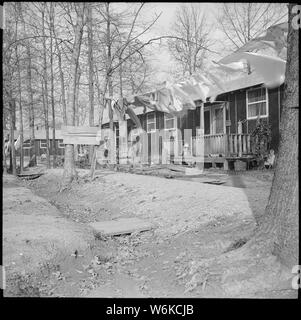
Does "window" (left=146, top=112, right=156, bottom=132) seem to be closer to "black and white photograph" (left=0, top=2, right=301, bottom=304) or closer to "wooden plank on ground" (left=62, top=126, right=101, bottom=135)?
"black and white photograph" (left=0, top=2, right=301, bottom=304)

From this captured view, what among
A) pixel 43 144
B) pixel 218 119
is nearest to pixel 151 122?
pixel 218 119

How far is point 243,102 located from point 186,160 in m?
3.56

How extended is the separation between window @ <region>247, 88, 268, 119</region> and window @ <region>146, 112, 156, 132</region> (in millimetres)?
7481

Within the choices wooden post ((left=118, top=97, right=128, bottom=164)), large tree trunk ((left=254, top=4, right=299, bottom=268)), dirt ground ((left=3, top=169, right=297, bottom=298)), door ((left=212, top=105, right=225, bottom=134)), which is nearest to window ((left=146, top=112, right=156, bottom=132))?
wooden post ((left=118, top=97, right=128, bottom=164))

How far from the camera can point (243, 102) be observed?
1620cm

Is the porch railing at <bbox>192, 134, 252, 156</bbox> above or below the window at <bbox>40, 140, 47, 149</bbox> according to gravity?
below

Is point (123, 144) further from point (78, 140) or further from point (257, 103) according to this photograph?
point (78, 140)

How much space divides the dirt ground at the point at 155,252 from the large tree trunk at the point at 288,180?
0.20m

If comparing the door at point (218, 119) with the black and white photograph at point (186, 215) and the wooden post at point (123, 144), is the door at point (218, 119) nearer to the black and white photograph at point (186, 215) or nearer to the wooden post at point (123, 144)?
the black and white photograph at point (186, 215)

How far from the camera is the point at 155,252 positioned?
19.4ft

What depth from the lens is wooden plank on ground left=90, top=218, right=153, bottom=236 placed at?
276 inches

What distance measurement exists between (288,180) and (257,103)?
39.3ft
